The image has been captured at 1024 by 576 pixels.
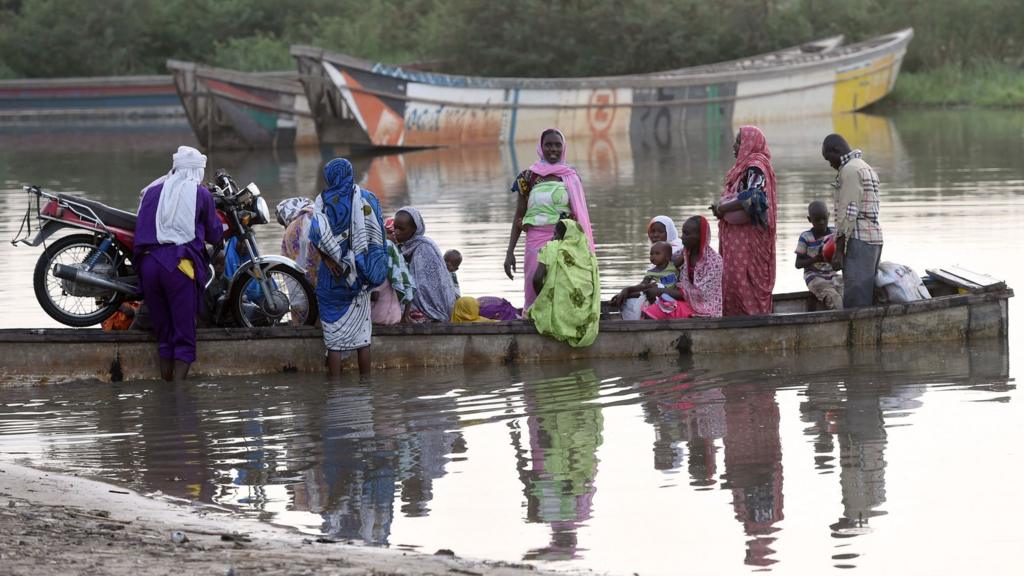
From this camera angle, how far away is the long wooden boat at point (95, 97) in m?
37.6

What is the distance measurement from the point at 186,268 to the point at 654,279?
9.74 ft

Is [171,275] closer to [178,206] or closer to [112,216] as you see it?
[178,206]

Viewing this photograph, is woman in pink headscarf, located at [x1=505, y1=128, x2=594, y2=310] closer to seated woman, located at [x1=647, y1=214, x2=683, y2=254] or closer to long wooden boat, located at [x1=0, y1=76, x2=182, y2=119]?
seated woman, located at [x1=647, y1=214, x2=683, y2=254]

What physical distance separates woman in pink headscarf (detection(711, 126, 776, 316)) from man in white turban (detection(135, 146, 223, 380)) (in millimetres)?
3090

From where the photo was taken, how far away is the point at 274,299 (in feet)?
30.0

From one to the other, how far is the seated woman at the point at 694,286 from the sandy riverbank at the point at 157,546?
3.89m

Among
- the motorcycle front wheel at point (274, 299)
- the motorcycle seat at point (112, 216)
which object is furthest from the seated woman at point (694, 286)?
Answer: the motorcycle seat at point (112, 216)

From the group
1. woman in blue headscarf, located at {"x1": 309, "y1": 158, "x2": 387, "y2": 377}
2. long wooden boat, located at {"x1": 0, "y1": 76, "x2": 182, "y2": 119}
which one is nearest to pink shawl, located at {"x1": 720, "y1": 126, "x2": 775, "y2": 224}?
woman in blue headscarf, located at {"x1": 309, "y1": 158, "x2": 387, "y2": 377}

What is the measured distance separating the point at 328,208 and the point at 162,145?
24.3 meters

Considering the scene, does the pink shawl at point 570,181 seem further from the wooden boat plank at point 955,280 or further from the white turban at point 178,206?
the wooden boat plank at point 955,280

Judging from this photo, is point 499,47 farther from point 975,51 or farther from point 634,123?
point 975,51

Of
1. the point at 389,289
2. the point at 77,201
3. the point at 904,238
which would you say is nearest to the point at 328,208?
the point at 389,289

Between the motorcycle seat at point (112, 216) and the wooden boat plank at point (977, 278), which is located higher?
the motorcycle seat at point (112, 216)

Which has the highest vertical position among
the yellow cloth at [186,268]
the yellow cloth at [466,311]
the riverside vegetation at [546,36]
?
the riverside vegetation at [546,36]
